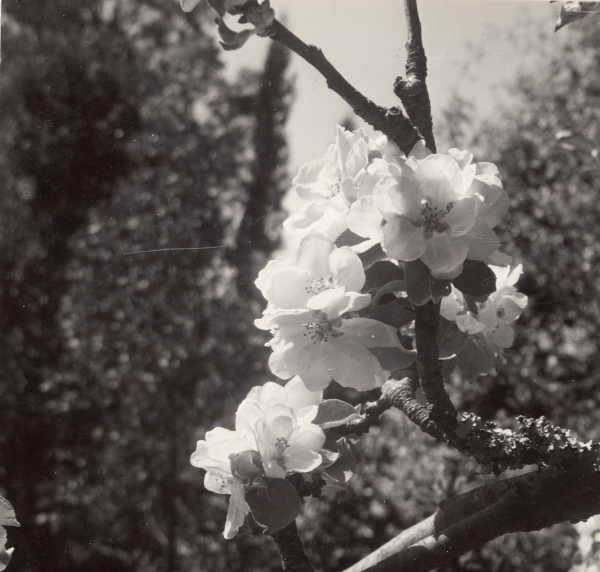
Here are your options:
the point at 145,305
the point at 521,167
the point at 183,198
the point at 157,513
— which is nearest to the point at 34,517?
the point at 157,513

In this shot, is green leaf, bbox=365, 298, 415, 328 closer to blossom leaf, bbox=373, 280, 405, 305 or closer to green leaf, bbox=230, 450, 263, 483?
blossom leaf, bbox=373, 280, 405, 305

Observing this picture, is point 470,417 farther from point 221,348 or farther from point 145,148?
point 221,348

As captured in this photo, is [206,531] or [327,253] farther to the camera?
[206,531]

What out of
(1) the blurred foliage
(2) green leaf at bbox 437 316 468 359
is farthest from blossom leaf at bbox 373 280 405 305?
(1) the blurred foliage

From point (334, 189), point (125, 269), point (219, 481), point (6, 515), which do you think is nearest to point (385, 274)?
point (334, 189)

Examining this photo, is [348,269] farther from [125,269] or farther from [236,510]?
[125,269]
